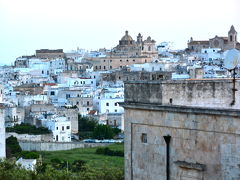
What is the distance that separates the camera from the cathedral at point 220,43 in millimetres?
106812

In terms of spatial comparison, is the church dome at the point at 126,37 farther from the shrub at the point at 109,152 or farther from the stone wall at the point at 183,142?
the stone wall at the point at 183,142

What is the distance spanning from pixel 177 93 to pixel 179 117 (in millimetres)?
434

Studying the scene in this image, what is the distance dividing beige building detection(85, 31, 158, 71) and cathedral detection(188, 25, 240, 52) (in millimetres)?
7386

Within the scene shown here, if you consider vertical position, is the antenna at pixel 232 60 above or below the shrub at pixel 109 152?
above

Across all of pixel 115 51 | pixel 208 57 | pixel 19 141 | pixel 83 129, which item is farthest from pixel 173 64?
pixel 19 141

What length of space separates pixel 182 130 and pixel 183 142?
18 cm

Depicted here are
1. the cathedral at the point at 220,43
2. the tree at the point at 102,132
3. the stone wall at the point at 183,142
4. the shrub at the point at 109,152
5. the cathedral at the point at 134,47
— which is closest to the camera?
the stone wall at the point at 183,142

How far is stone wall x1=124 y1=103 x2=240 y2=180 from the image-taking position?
10422mm

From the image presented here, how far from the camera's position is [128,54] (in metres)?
104

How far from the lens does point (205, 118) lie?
10805 mm

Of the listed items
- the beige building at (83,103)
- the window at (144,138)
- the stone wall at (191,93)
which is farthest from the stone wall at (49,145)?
the stone wall at (191,93)

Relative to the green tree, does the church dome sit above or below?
above

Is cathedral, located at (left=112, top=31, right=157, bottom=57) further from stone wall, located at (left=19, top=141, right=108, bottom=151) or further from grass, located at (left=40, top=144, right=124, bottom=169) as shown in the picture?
grass, located at (left=40, top=144, right=124, bottom=169)

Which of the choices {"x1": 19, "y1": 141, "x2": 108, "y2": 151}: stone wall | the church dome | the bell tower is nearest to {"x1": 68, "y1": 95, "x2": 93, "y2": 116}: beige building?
{"x1": 19, "y1": 141, "x2": 108, "y2": 151}: stone wall
